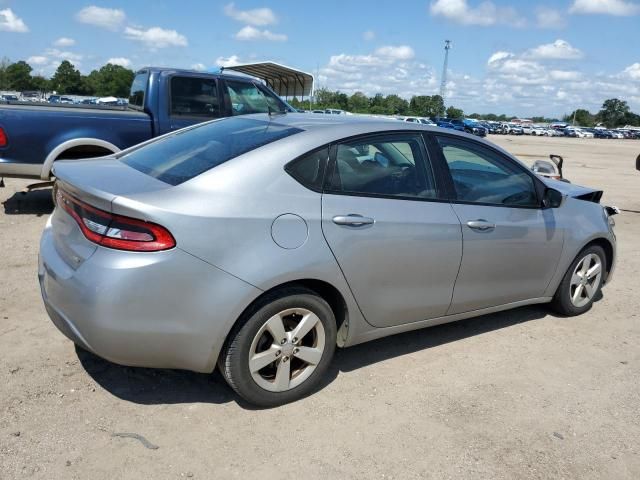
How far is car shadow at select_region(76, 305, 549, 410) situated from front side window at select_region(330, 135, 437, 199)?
1173mm

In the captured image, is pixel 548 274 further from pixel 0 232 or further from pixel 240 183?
pixel 0 232

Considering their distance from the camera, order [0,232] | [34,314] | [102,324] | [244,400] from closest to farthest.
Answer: [102,324] < [244,400] < [34,314] < [0,232]

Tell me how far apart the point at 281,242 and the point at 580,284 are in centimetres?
310

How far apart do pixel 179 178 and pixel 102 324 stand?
2.77 ft

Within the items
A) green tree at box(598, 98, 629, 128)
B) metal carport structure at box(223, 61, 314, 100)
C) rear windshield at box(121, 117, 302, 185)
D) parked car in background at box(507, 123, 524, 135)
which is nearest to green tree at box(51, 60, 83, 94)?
parked car in background at box(507, 123, 524, 135)

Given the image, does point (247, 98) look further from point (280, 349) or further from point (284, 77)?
point (284, 77)

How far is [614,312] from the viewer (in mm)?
5172

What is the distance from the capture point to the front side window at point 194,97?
7.64 meters

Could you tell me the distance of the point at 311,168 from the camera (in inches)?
127

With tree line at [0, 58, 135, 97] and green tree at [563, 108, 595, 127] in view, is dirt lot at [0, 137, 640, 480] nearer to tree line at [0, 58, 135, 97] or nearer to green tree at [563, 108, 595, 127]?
tree line at [0, 58, 135, 97]

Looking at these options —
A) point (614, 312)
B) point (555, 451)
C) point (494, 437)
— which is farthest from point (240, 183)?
point (614, 312)

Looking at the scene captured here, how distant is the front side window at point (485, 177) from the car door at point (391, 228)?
259mm

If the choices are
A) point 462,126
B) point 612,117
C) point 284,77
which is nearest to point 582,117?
point 612,117

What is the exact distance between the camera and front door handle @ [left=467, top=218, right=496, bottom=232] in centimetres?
381
